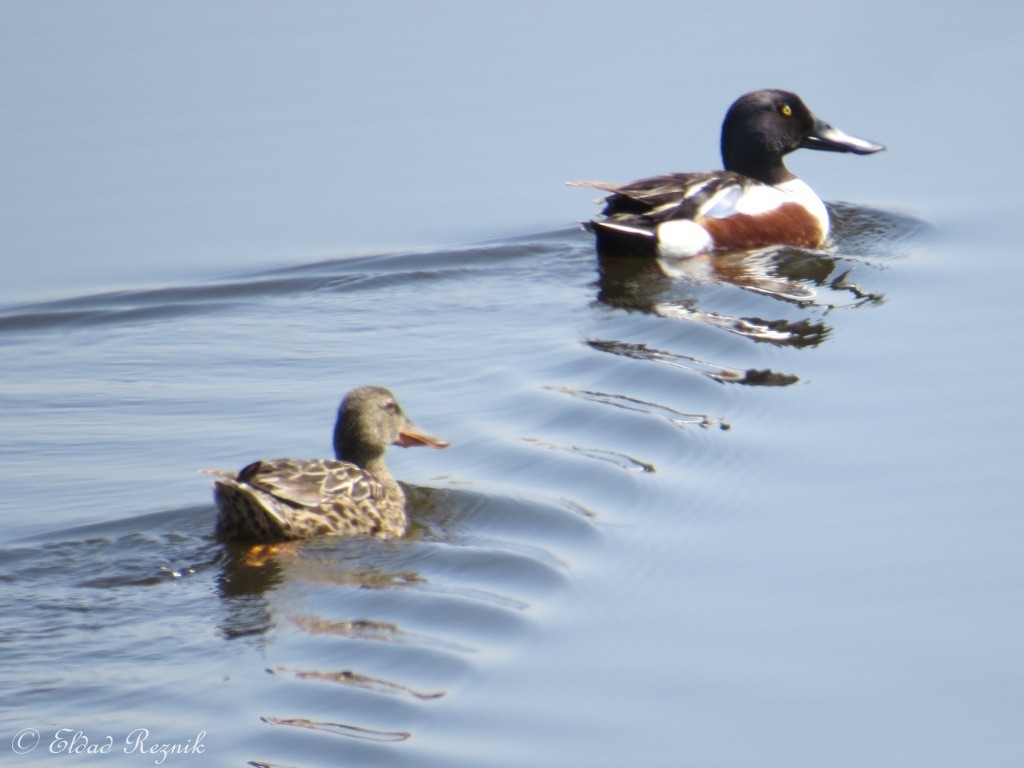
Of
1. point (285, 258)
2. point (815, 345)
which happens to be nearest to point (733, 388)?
point (815, 345)

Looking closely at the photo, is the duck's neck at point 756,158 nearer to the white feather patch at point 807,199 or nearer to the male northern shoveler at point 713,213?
the male northern shoveler at point 713,213

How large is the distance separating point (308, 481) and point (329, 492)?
0.11m

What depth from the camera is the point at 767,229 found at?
12.6 metres

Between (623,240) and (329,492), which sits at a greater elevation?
(623,240)

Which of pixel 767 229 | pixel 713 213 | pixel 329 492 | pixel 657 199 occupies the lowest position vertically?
pixel 329 492

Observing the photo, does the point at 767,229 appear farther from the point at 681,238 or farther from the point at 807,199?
the point at 681,238

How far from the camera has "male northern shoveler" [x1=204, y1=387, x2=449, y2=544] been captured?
7773 millimetres

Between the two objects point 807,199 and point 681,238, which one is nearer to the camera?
point 681,238

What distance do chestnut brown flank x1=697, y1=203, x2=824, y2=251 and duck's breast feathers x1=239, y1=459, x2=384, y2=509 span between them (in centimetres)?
507

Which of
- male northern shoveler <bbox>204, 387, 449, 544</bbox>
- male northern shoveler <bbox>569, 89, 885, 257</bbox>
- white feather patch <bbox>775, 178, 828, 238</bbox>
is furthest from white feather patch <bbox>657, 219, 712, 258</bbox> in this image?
male northern shoveler <bbox>204, 387, 449, 544</bbox>

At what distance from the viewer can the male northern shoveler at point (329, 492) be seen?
7773 mm

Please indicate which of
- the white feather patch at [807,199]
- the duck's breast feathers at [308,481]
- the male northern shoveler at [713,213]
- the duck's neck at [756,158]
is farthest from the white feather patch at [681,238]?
the duck's breast feathers at [308,481]

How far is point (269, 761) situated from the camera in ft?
18.9

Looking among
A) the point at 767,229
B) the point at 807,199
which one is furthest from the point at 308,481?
the point at 807,199
